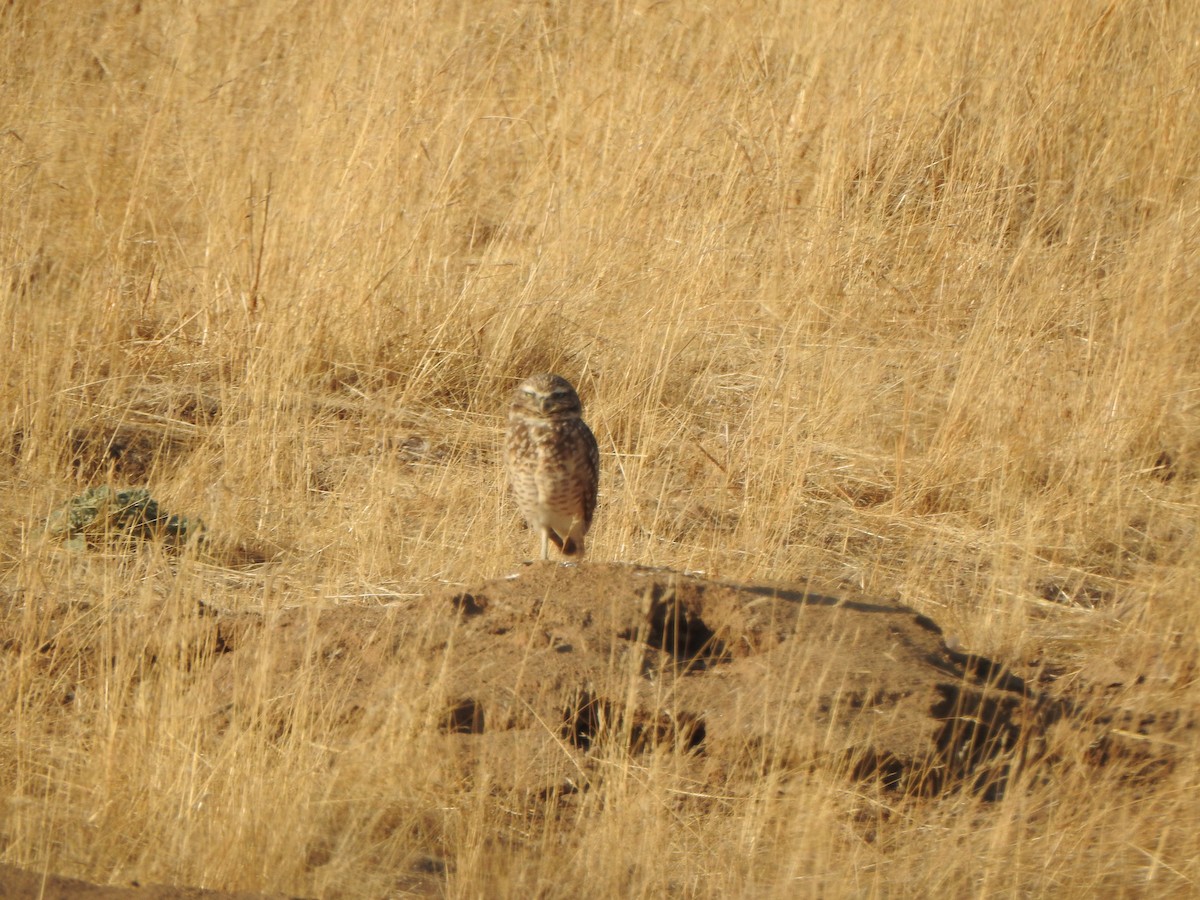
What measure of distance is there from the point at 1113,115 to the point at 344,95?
4694 millimetres

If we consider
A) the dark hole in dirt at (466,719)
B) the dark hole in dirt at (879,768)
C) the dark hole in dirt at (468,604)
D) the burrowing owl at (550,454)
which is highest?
the burrowing owl at (550,454)

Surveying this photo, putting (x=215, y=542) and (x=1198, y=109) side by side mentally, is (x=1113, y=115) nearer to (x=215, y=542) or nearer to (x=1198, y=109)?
(x=1198, y=109)

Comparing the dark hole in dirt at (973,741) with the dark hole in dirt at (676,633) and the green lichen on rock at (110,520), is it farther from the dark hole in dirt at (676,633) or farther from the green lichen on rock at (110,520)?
the green lichen on rock at (110,520)

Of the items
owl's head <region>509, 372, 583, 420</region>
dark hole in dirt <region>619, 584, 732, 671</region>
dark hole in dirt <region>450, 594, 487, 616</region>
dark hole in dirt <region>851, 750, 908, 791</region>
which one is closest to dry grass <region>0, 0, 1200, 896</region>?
dark hole in dirt <region>851, 750, 908, 791</region>

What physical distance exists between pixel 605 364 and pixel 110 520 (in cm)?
257

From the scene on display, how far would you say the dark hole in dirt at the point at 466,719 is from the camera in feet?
13.5

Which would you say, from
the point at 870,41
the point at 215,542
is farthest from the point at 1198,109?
the point at 215,542

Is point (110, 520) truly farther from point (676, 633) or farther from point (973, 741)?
point (973, 741)

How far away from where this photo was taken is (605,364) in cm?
698

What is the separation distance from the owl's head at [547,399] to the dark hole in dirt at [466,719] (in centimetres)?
140

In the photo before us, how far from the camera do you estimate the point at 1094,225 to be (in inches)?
333

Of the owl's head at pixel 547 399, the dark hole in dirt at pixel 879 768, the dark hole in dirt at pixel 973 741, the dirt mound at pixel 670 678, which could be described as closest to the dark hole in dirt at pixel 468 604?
the dirt mound at pixel 670 678

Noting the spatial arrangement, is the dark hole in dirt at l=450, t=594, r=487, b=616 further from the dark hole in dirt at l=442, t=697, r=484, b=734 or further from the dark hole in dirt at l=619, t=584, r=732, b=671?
the dark hole in dirt at l=619, t=584, r=732, b=671

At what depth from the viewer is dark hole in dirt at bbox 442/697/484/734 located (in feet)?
13.5
